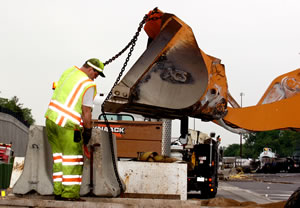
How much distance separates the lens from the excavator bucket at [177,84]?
684 centimetres

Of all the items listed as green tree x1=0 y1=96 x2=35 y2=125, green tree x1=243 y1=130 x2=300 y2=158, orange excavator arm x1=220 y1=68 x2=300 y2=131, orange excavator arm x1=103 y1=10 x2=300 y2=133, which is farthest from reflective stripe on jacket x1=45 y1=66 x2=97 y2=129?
green tree x1=243 y1=130 x2=300 y2=158

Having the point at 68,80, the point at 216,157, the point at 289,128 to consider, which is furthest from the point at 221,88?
the point at 216,157

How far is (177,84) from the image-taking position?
6906 millimetres

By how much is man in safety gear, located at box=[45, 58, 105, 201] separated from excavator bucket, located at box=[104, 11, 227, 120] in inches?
30.3

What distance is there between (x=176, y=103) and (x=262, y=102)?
0.99 meters

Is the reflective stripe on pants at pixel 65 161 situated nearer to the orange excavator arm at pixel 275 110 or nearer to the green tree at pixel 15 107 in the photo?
the orange excavator arm at pixel 275 110

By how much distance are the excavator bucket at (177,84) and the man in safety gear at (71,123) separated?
2.52 ft

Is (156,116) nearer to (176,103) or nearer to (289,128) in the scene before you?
(176,103)

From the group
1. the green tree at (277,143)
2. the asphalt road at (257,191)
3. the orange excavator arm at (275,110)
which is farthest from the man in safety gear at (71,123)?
the green tree at (277,143)

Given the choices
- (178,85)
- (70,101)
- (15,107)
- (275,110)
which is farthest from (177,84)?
(15,107)

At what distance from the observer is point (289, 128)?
6.23m

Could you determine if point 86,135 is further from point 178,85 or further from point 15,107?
point 15,107

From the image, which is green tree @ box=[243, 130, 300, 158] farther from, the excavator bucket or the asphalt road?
the excavator bucket

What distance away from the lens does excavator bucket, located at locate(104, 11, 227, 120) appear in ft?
22.5
